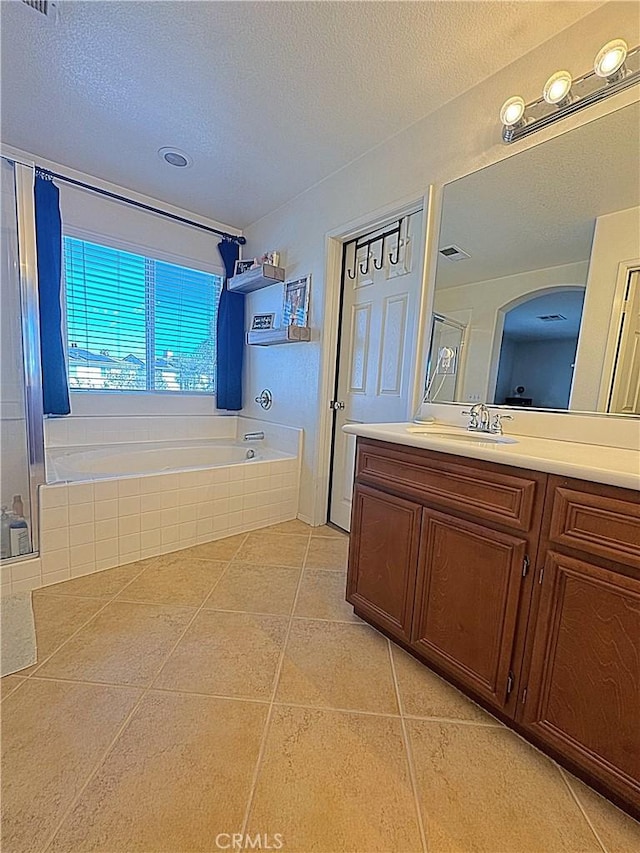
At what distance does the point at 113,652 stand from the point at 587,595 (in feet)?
5.30

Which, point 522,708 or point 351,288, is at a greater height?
point 351,288

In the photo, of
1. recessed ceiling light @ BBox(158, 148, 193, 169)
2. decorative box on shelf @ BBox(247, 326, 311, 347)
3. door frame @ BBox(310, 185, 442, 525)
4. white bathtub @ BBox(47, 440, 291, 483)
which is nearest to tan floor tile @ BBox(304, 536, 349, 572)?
door frame @ BBox(310, 185, 442, 525)

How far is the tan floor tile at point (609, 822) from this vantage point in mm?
882

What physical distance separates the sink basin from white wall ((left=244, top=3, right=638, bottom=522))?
1.07m

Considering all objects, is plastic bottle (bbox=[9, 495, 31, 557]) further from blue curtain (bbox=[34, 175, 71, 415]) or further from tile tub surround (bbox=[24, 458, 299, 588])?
blue curtain (bbox=[34, 175, 71, 415])

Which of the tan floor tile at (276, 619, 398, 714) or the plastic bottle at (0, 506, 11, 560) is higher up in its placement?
the plastic bottle at (0, 506, 11, 560)

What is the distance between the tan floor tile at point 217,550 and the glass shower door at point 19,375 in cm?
80

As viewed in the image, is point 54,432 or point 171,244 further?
point 171,244

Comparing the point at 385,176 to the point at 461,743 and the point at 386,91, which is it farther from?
the point at 461,743

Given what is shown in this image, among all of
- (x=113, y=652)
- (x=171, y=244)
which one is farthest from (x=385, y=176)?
(x=113, y=652)

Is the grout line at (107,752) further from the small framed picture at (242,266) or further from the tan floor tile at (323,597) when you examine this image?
the small framed picture at (242,266)

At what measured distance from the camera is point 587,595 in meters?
0.95

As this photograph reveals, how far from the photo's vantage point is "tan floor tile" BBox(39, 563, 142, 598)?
1.80 meters

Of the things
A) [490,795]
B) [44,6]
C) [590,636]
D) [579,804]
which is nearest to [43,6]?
[44,6]
